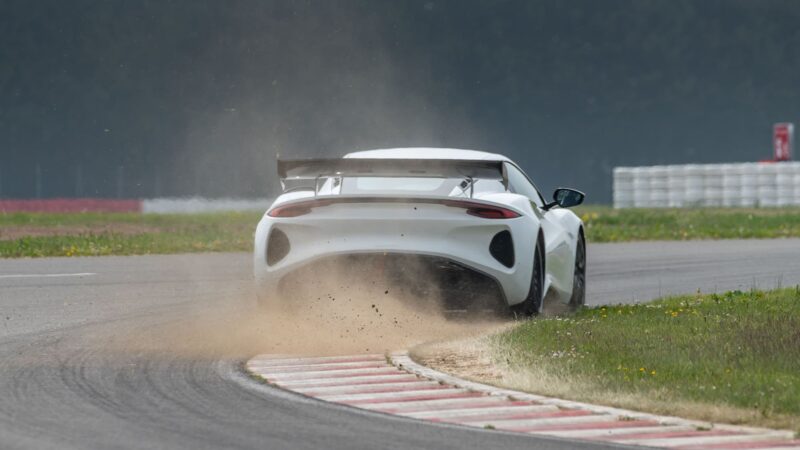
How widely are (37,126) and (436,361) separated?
4112 cm

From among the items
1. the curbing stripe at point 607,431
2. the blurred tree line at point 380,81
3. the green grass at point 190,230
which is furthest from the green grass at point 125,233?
the curbing stripe at point 607,431

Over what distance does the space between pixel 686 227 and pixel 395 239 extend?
2068cm

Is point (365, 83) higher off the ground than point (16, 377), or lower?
higher

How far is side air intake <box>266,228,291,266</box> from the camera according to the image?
10586 millimetres

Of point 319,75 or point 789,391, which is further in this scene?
point 319,75

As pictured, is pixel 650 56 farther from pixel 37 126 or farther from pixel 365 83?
pixel 37 126

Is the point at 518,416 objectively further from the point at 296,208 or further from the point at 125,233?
the point at 125,233

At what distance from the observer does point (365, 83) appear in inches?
2803

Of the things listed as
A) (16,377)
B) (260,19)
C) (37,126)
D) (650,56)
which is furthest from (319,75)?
(16,377)

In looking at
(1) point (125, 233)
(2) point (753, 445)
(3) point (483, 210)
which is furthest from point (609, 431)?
(1) point (125, 233)

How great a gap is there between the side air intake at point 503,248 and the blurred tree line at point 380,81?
119 ft

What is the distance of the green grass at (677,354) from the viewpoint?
309 inches

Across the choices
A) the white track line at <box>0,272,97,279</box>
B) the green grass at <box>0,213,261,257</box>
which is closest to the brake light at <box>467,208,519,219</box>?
the white track line at <box>0,272,97,279</box>

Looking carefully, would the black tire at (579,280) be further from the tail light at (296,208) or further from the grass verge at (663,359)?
the tail light at (296,208)
